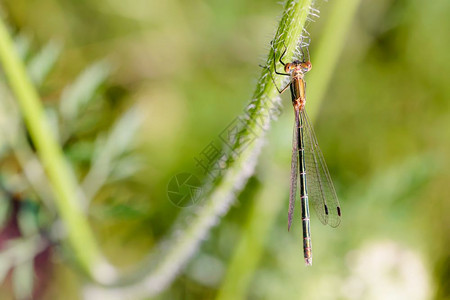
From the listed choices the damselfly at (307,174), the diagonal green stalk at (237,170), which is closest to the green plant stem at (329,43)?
the damselfly at (307,174)

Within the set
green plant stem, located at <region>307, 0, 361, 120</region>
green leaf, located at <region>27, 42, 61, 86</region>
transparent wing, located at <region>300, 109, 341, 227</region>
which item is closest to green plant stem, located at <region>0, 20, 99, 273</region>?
green leaf, located at <region>27, 42, 61, 86</region>

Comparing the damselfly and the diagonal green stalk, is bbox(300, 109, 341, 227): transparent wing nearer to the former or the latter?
the damselfly

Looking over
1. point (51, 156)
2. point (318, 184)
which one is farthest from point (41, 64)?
point (318, 184)

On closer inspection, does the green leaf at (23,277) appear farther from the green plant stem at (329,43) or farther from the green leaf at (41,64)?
the green plant stem at (329,43)

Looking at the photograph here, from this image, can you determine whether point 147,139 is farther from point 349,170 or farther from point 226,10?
point 349,170

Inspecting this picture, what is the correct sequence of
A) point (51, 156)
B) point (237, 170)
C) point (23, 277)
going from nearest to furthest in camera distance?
point (237, 170) < point (51, 156) < point (23, 277)

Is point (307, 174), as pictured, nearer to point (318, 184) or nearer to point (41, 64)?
point (318, 184)
